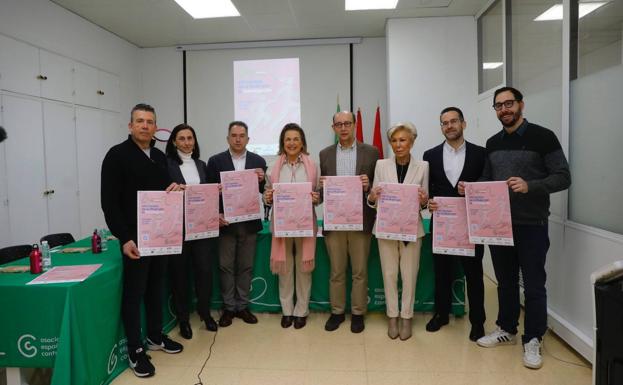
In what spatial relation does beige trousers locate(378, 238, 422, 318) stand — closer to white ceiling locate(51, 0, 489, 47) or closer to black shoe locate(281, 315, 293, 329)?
black shoe locate(281, 315, 293, 329)

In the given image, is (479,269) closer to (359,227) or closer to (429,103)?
(359,227)

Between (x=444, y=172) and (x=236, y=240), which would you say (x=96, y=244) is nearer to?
(x=236, y=240)

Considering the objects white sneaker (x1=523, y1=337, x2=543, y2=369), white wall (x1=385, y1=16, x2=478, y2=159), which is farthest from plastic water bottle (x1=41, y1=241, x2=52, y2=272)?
white wall (x1=385, y1=16, x2=478, y2=159)

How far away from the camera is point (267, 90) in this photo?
6137 millimetres

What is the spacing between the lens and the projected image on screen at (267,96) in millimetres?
6102

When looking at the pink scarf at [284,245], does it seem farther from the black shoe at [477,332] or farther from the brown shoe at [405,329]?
the black shoe at [477,332]

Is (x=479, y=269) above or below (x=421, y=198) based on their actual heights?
below

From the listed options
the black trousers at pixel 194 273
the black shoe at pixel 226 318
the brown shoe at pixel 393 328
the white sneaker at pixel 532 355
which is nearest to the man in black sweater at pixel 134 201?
the black trousers at pixel 194 273

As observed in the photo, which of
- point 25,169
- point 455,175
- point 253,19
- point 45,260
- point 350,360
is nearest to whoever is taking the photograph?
point 45,260

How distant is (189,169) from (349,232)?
132 centimetres

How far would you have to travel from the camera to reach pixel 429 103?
5.27 meters

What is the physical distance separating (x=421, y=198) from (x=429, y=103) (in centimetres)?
302

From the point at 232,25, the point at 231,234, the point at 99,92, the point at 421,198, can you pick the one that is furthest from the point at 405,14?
the point at 99,92

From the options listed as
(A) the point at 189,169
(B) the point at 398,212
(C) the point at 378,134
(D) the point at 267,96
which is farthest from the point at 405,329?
(D) the point at 267,96
